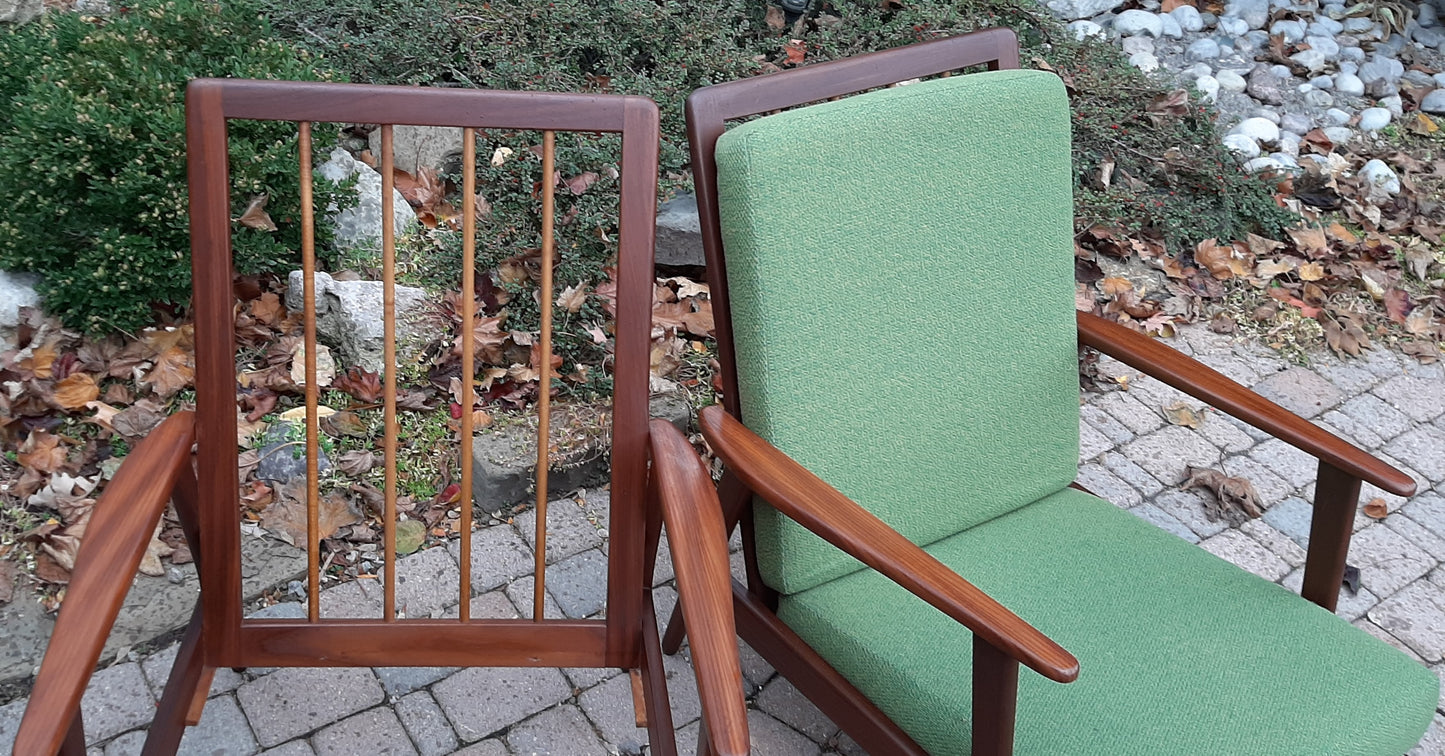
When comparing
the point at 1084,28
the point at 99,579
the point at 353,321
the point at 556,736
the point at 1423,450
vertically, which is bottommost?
the point at 556,736

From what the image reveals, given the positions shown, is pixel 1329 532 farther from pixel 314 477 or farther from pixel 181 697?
pixel 181 697

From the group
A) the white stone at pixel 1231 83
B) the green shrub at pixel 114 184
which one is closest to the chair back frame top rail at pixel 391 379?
the green shrub at pixel 114 184

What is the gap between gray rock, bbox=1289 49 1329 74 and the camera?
5188 mm

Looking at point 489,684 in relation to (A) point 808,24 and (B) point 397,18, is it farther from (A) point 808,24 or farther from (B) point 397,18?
(A) point 808,24

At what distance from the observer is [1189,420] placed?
3227 millimetres

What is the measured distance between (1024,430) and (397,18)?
2.70 meters

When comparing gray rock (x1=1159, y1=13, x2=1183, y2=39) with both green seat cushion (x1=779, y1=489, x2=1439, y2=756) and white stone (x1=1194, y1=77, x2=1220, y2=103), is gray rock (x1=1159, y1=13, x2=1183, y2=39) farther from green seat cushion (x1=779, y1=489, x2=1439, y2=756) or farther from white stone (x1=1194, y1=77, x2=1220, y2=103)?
green seat cushion (x1=779, y1=489, x2=1439, y2=756)

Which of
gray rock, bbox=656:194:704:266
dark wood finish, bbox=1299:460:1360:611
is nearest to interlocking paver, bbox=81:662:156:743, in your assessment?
gray rock, bbox=656:194:704:266

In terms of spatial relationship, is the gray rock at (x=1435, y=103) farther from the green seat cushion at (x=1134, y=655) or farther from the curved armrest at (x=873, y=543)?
the curved armrest at (x=873, y=543)

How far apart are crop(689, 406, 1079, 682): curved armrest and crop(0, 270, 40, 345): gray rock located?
192 cm

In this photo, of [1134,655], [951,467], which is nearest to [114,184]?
[951,467]

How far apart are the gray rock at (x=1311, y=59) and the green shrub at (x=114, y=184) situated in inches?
176

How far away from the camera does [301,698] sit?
→ 2.13 m

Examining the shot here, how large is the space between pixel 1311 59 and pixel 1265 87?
434 mm
